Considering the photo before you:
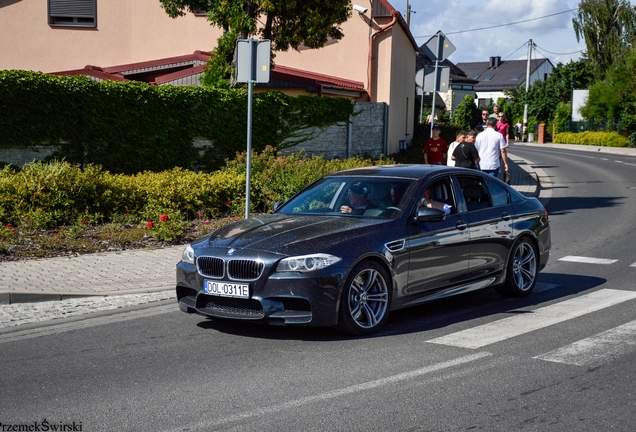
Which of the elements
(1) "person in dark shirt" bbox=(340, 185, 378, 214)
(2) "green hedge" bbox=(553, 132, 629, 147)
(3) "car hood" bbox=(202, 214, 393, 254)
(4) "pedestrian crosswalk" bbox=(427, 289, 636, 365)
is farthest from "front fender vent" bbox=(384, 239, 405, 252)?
(2) "green hedge" bbox=(553, 132, 629, 147)

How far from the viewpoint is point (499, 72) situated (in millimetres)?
Answer: 121000

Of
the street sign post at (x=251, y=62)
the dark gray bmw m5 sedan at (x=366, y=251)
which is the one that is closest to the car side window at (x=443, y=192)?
the dark gray bmw m5 sedan at (x=366, y=251)

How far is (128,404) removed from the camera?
5.20 meters

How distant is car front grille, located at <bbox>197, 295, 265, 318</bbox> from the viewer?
266 inches

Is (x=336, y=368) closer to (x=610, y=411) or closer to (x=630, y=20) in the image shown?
(x=610, y=411)

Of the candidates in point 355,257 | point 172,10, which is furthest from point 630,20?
point 355,257

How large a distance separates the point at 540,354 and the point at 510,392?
1.10 meters

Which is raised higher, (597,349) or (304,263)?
(304,263)

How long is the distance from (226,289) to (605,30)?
80.5 m

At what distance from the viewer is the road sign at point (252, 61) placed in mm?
11562

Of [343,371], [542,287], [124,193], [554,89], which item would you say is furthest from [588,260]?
[554,89]

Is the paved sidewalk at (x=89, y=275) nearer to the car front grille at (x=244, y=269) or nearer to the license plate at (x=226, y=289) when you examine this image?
the license plate at (x=226, y=289)

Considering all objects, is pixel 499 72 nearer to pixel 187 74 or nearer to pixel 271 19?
pixel 187 74

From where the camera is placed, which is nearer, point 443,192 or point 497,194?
point 443,192
